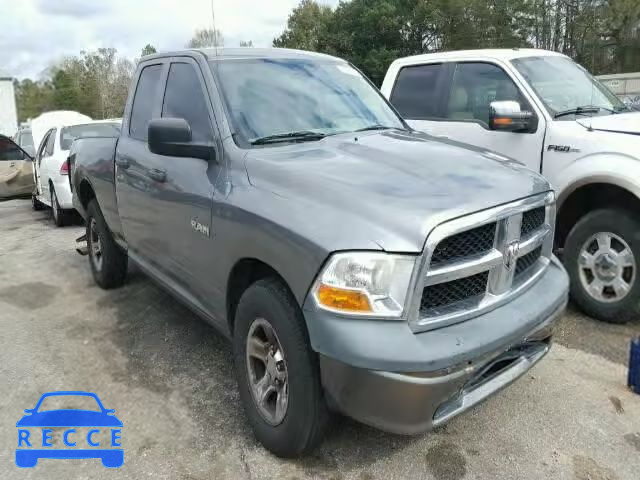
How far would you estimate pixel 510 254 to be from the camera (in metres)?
2.72

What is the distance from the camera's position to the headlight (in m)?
2.35

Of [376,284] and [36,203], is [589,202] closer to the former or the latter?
[376,284]

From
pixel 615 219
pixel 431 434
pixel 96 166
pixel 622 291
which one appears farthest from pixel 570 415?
pixel 96 166

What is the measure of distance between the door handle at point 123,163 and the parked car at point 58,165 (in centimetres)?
460

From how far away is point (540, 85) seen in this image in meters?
5.07

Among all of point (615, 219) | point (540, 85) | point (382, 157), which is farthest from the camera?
point (540, 85)

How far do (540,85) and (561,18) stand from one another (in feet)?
83.1

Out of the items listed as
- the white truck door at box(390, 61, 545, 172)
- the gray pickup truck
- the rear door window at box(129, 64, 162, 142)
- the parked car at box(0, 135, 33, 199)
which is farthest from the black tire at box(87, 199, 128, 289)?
the parked car at box(0, 135, 33, 199)

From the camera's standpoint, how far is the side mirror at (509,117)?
15.4ft

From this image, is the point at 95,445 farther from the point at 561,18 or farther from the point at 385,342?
the point at 561,18

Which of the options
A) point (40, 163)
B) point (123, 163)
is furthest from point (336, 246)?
point (40, 163)

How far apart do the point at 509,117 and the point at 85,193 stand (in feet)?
13.5

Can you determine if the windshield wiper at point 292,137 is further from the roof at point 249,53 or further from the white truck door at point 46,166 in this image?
the white truck door at point 46,166

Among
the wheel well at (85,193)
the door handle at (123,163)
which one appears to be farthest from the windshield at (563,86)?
the wheel well at (85,193)
